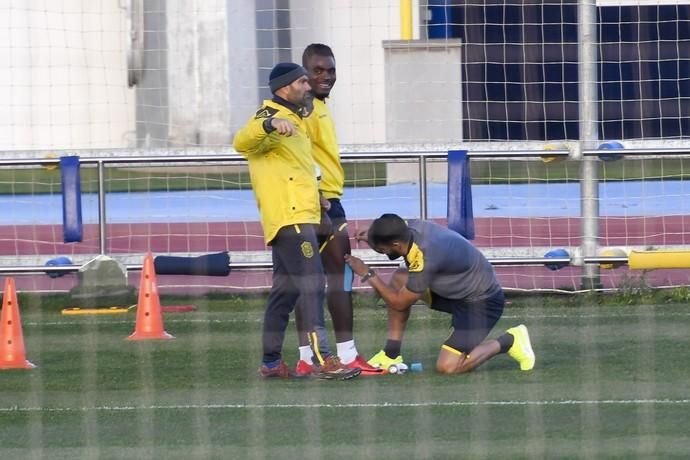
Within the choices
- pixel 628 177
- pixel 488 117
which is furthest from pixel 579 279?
pixel 628 177

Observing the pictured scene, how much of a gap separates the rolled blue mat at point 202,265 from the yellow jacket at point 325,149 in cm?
298

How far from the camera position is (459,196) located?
436 inches

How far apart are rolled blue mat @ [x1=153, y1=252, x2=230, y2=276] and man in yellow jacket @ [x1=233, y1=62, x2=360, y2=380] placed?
3.19 metres

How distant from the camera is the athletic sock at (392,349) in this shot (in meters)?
8.19

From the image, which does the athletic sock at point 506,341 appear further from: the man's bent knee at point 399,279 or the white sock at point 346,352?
the white sock at point 346,352

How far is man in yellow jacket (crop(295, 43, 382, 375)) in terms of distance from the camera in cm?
813

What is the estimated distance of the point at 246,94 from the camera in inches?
490

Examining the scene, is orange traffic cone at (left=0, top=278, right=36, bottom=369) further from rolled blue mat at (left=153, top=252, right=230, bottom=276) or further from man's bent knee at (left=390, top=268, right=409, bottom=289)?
rolled blue mat at (left=153, top=252, right=230, bottom=276)

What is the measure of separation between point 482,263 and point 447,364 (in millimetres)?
605

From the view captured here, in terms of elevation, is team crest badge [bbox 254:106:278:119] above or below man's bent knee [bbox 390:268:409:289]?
above

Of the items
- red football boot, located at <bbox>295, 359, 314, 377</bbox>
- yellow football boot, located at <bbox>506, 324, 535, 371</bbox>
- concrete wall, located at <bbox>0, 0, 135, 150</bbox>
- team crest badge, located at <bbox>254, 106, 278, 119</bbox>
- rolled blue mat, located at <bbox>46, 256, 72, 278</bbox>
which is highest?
concrete wall, located at <bbox>0, 0, 135, 150</bbox>

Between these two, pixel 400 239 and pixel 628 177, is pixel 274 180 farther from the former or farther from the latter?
pixel 628 177

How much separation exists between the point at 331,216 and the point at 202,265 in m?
3.03

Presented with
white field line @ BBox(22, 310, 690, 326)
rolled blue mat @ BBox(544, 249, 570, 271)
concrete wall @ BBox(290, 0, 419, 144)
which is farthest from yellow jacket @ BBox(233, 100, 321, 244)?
concrete wall @ BBox(290, 0, 419, 144)
